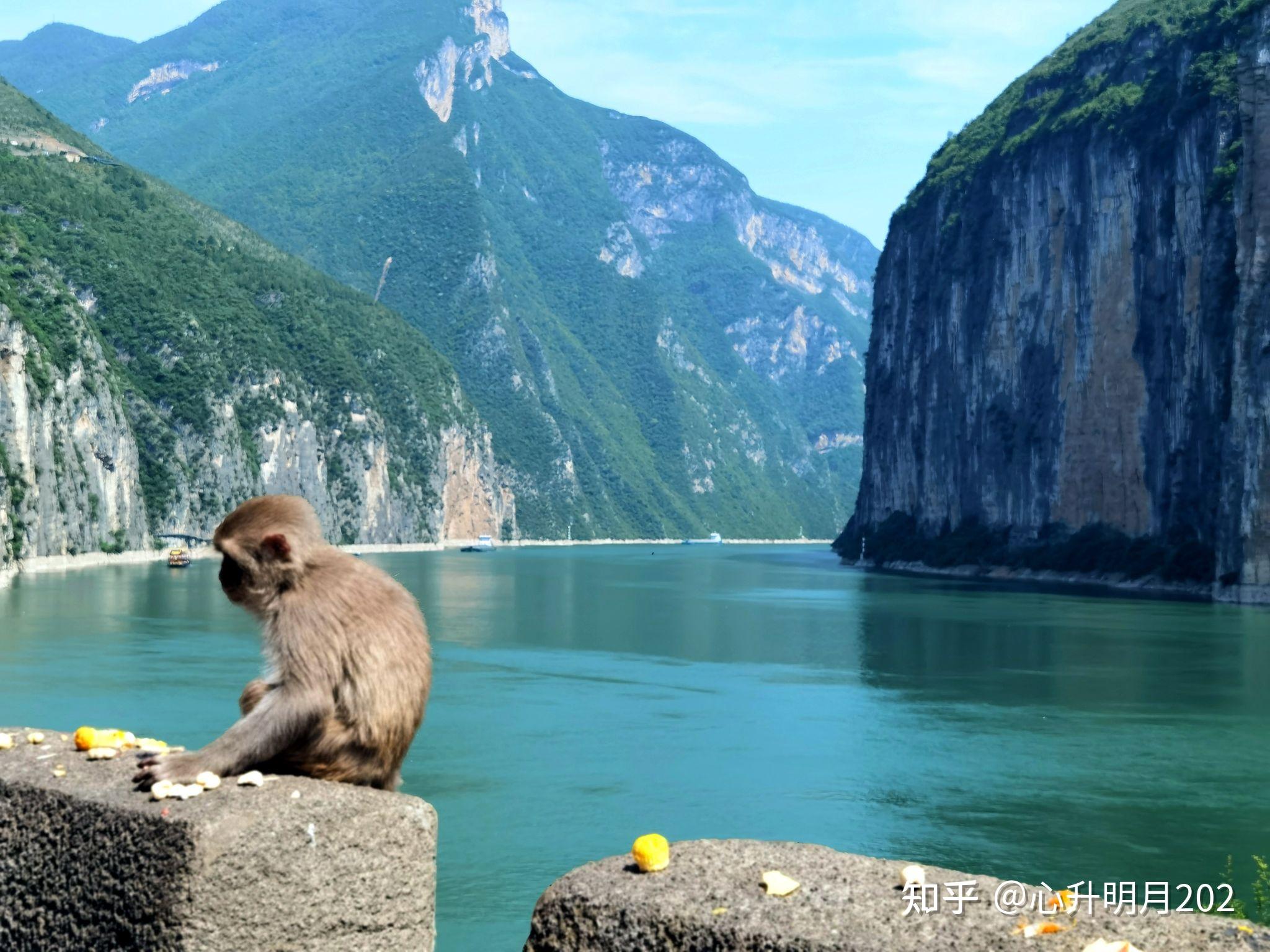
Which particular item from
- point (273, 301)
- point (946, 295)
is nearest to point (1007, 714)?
point (946, 295)

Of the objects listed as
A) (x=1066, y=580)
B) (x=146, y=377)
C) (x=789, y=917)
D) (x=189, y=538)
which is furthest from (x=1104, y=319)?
(x=146, y=377)

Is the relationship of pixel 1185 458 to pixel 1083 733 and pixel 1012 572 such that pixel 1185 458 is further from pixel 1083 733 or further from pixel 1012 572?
Answer: pixel 1083 733

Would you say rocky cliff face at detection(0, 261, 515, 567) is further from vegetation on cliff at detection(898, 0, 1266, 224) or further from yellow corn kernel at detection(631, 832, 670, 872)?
yellow corn kernel at detection(631, 832, 670, 872)

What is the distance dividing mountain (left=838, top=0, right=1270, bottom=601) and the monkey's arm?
7249 centimetres

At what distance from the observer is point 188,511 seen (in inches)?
5891

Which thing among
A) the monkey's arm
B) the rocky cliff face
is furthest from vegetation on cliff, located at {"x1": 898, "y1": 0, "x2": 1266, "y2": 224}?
the monkey's arm

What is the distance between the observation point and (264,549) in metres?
5.53

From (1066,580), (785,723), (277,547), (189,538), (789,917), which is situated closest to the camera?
(789,917)

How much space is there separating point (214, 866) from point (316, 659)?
3.78ft

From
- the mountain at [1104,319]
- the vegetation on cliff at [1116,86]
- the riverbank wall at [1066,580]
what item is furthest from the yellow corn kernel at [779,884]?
the vegetation on cliff at [1116,86]

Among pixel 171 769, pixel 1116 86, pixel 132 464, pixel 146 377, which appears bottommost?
pixel 171 769

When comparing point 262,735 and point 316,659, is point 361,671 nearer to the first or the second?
point 316,659

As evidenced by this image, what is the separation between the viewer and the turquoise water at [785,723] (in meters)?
23.3

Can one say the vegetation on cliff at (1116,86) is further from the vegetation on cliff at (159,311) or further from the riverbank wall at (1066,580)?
the vegetation on cliff at (159,311)
